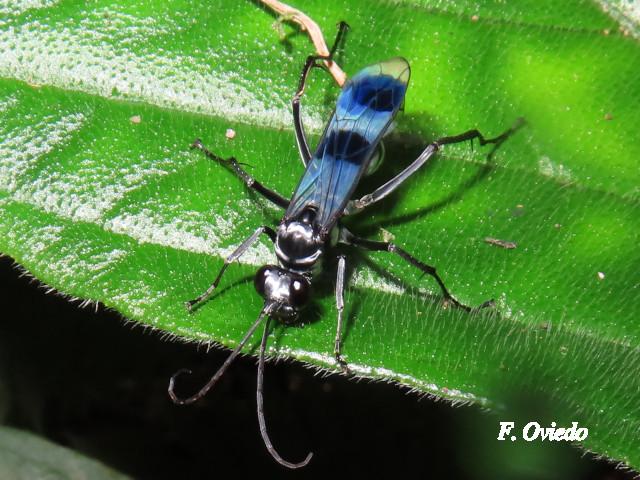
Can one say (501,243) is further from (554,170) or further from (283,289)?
(283,289)

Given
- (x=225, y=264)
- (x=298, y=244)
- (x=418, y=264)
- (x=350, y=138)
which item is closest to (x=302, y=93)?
(x=350, y=138)

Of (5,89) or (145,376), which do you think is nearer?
(5,89)

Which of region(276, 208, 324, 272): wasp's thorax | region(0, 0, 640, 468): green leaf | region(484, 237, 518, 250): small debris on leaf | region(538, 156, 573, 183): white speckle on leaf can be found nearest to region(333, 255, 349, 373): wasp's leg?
region(0, 0, 640, 468): green leaf

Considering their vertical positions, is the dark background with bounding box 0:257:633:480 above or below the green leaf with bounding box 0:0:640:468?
below

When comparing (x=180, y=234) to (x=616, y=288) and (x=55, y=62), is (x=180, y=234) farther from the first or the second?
(x=616, y=288)

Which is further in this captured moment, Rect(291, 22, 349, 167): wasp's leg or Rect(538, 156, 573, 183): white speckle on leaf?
Rect(291, 22, 349, 167): wasp's leg

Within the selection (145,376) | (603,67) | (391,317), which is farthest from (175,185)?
(603,67)

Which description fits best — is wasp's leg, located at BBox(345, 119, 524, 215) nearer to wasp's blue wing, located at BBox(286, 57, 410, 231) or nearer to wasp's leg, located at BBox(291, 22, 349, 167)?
wasp's blue wing, located at BBox(286, 57, 410, 231)
